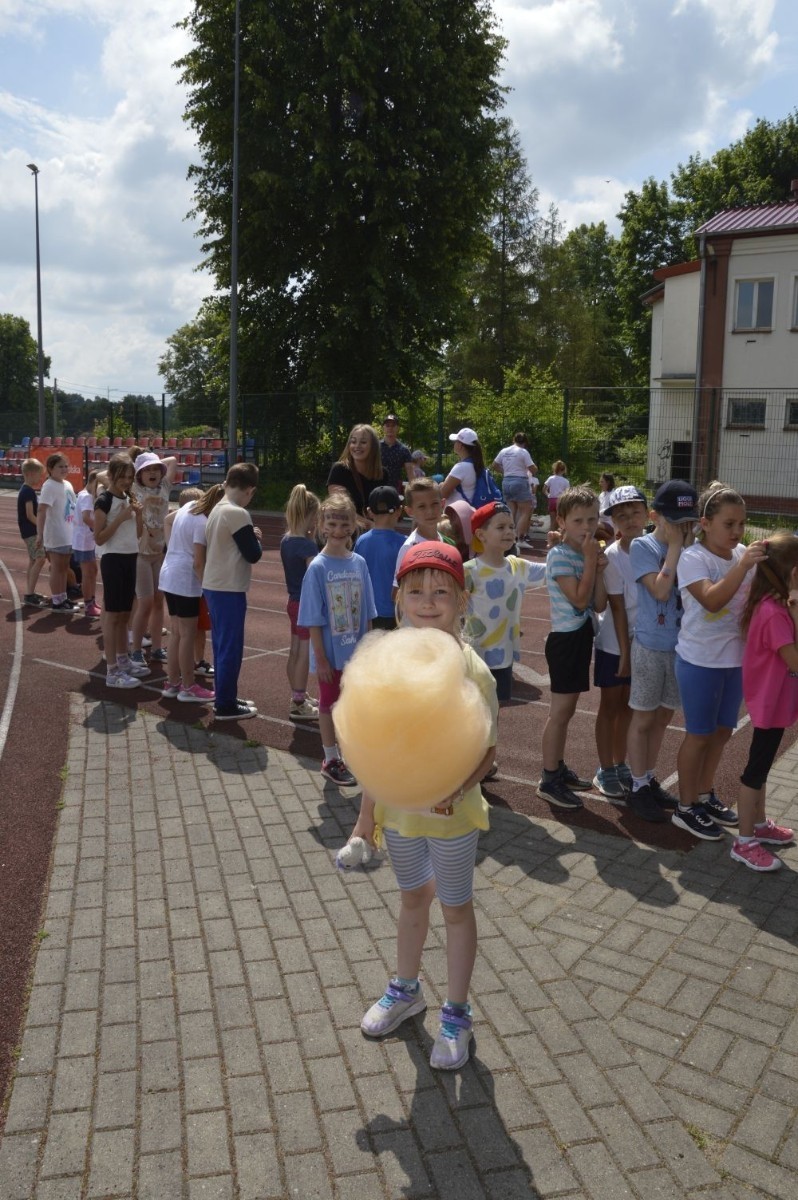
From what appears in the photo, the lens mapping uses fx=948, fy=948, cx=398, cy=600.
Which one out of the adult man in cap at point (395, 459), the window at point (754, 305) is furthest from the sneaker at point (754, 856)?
the window at point (754, 305)

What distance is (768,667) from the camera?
4750mm

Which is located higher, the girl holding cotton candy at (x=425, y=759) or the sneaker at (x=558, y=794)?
the girl holding cotton candy at (x=425, y=759)

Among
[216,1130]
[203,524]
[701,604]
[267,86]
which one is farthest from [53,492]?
[267,86]

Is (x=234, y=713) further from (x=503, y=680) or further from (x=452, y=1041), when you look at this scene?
(x=452, y=1041)

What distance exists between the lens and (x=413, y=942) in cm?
353

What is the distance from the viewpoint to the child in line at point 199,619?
7961mm

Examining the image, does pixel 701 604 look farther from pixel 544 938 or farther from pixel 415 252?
pixel 415 252

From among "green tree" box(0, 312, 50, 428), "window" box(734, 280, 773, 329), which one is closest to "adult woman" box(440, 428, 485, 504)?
"window" box(734, 280, 773, 329)

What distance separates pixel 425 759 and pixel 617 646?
10.8ft

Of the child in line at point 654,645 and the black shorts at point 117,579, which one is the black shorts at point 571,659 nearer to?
the child in line at point 654,645

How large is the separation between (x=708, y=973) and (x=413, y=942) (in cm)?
129

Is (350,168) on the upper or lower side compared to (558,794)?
upper

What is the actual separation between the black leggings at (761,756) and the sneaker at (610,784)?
114 centimetres

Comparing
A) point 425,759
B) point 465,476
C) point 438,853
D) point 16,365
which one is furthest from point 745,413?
point 16,365
